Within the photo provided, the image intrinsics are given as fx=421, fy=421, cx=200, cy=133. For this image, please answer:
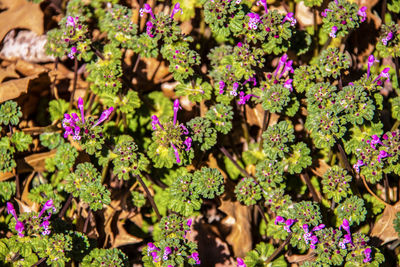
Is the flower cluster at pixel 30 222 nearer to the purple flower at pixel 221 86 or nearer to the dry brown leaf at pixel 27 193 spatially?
the dry brown leaf at pixel 27 193

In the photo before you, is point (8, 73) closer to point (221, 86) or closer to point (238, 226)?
point (221, 86)

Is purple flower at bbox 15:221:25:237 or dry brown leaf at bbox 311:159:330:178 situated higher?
dry brown leaf at bbox 311:159:330:178

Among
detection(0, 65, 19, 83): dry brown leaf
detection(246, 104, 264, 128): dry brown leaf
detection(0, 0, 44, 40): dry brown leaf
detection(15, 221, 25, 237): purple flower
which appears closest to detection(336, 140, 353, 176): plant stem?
detection(246, 104, 264, 128): dry brown leaf

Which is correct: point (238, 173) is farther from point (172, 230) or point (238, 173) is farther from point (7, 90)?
point (7, 90)

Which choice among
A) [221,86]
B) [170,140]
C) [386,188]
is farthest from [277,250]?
[221,86]

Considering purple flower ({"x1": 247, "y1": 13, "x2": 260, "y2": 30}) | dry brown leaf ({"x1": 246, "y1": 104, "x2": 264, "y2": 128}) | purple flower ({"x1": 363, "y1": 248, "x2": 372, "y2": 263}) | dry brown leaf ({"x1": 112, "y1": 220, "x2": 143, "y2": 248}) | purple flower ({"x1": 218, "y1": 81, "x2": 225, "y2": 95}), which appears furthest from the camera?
dry brown leaf ({"x1": 246, "y1": 104, "x2": 264, "y2": 128})

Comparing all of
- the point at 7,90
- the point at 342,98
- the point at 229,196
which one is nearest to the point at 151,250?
the point at 229,196

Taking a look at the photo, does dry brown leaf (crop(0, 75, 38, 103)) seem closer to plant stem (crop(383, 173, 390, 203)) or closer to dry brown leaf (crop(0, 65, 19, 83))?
dry brown leaf (crop(0, 65, 19, 83))
